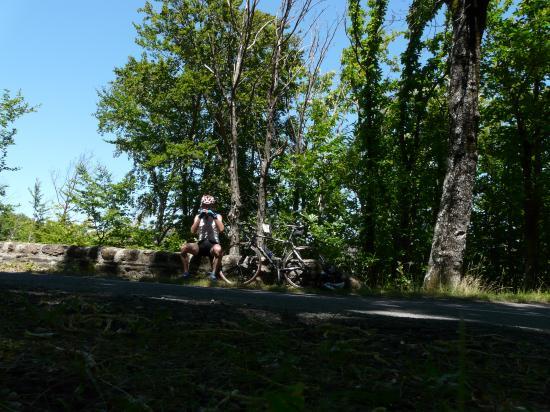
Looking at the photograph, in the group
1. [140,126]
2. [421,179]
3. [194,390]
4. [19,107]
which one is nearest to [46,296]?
[194,390]

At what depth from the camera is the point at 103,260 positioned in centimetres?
1162

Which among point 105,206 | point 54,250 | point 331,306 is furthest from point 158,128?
point 331,306

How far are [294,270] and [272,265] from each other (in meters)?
0.50

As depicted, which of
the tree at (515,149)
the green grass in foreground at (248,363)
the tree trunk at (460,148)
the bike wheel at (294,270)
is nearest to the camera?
the green grass in foreground at (248,363)

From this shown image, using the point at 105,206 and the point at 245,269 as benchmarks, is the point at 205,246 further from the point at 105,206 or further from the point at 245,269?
the point at 105,206

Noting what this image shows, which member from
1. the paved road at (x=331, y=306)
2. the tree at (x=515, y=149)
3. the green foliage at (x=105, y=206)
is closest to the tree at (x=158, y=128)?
the green foliage at (x=105, y=206)

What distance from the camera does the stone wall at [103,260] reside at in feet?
36.2

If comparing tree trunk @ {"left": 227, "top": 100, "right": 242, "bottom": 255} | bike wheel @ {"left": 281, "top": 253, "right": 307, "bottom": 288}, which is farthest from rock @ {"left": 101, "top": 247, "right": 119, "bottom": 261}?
tree trunk @ {"left": 227, "top": 100, "right": 242, "bottom": 255}

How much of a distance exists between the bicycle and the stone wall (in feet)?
1.18

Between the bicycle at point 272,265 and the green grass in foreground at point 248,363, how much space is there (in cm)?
782

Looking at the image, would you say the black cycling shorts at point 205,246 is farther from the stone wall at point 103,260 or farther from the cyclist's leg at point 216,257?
the stone wall at point 103,260

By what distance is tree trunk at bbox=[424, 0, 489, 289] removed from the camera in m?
9.82

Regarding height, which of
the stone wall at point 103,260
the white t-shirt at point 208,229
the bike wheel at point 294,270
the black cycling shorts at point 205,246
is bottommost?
the stone wall at point 103,260

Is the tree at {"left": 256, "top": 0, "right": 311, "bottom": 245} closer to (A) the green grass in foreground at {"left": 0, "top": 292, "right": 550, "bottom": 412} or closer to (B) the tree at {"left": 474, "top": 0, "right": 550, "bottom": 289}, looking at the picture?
(B) the tree at {"left": 474, "top": 0, "right": 550, "bottom": 289}
